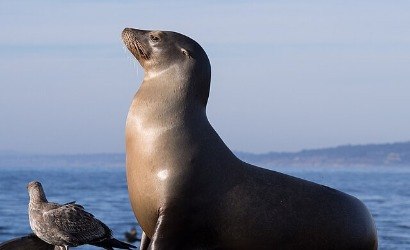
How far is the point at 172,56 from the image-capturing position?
1001 cm

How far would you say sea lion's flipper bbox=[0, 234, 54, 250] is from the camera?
9805mm

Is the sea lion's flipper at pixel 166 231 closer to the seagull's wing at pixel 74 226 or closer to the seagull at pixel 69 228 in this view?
the seagull at pixel 69 228

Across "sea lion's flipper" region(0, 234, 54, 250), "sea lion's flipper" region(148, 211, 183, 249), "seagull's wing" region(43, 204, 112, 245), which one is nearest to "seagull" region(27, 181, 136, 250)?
"seagull's wing" region(43, 204, 112, 245)

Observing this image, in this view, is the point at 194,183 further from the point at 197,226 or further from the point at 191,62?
the point at 191,62

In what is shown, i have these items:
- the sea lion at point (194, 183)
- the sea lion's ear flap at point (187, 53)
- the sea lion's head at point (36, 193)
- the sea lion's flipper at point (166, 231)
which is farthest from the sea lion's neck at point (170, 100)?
the sea lion's head at point (36, 193)

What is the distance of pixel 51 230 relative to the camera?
32.8 ft

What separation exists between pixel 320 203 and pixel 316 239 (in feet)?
0.95

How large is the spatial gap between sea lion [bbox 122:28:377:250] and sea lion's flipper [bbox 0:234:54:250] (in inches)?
35.8

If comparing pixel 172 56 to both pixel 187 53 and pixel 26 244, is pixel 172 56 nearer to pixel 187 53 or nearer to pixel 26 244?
pixel 187 53

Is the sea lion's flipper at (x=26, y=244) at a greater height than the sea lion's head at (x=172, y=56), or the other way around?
the sea lion's head at (x=172, y=56)

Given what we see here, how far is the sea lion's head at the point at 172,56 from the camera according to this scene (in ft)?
32.4

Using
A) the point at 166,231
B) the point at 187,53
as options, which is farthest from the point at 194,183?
the point at 187,53

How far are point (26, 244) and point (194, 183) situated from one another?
1.51 m

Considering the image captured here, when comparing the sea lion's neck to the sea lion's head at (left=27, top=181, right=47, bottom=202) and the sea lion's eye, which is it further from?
the sea lion's head at (left=27, top=181, right=47, bottom=202)
